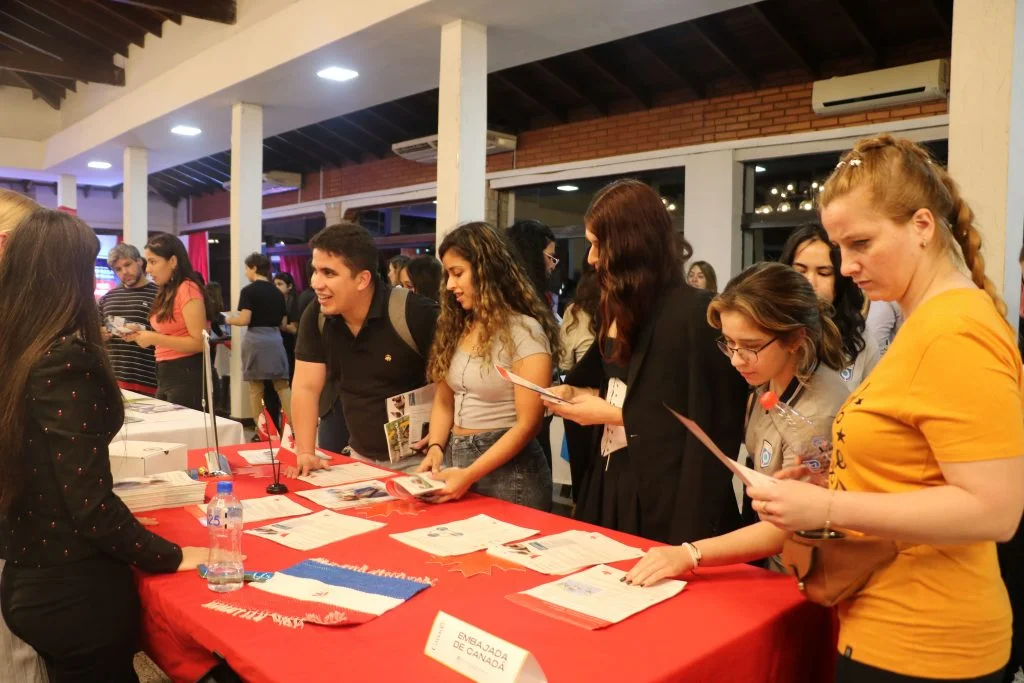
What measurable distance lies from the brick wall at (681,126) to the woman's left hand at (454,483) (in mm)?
5175

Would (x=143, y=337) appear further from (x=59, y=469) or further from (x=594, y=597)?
(x=594, y=597)

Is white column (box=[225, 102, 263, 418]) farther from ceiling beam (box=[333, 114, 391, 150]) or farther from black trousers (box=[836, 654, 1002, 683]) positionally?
black trousers (box=[836, 654, 1002, 683])

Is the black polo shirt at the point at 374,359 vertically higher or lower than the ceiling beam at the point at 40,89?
lower

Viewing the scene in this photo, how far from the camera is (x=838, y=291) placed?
7.71 ft

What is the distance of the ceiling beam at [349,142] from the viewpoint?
398 inches

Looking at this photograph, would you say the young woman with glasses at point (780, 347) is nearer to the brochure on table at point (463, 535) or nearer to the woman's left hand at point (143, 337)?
A: the brochure on table at point (463, 535)

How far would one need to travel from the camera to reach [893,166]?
1163 millimetres

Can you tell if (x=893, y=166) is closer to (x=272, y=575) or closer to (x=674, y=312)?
(x=674, y=312)

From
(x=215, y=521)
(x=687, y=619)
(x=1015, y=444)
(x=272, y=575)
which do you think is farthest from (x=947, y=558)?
(x=215, y=521)

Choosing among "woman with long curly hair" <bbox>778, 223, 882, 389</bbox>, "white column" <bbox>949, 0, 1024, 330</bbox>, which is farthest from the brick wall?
"woman with long curly hair" <bbox>778, 223, 882, 389</bbox>

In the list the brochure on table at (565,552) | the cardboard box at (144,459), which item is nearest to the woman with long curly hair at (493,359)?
the brochure on table at (565,552)

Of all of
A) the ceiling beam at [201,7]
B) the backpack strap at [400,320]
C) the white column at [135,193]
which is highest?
the ceiling beam at [201,7]

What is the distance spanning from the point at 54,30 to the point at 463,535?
8729 millimetres

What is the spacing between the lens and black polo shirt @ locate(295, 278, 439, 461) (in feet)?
8.62
